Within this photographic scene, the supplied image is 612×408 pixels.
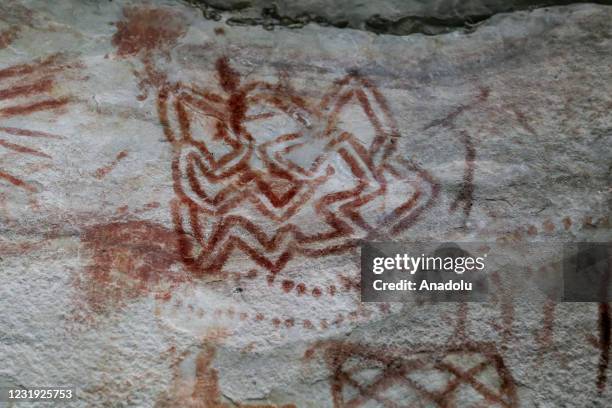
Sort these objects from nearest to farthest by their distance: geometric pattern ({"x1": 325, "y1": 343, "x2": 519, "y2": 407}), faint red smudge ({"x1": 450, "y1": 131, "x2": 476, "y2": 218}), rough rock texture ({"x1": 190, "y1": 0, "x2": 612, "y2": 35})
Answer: geometric pattern ({"x1": 325, "y1": 343, "x2": 519, "y2": 407}) < faint red smudge ({"x1": 450, "y1": 131, "x2": 476, "y2": 218}) < rough rock texture ({"x1": 190, "y1": 0, "x2": 612, "y2": 35})

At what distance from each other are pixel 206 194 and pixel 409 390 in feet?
1.96

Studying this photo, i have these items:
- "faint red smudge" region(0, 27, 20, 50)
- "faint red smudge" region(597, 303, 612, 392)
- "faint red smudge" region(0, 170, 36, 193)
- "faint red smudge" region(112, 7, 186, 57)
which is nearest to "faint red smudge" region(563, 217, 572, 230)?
"faint red smudge" region(597, 303, 612, 392)

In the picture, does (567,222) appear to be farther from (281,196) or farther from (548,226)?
(281,196)

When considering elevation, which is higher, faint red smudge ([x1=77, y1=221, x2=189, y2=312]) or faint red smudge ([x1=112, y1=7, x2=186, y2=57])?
faint red smudge ([x1=112, y1=7, x2=186, y2=57])

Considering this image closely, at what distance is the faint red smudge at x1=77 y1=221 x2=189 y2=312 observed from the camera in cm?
144

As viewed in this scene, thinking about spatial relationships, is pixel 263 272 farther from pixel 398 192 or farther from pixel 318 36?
pixel 318 36

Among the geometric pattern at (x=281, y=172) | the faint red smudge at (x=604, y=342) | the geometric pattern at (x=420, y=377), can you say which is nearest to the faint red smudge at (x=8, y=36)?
the geometric pattern at (x=281, y=172)

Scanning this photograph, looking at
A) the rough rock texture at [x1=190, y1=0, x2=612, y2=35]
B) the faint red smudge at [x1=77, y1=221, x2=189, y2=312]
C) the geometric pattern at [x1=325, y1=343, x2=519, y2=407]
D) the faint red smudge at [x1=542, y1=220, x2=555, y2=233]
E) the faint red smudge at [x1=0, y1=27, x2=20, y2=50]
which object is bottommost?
the geometric pattern at [x1=325, y1=343, x2=519, y2=407]

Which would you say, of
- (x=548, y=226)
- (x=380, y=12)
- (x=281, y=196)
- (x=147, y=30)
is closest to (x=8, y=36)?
(x=147, y=30)

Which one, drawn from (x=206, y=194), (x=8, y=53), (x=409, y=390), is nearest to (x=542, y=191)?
(x=409, y=390)

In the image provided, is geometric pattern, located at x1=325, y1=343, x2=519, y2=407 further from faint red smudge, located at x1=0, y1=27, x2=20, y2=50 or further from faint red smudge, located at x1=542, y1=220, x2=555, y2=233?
faint red smudge, located at x1=0, y1=27, x2=20, y2=50

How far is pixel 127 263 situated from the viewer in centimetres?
146

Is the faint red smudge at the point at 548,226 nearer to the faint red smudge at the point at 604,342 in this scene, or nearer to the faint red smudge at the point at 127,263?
the faint red smudge at the point at 604,342

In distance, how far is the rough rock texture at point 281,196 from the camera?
4.60 ft
